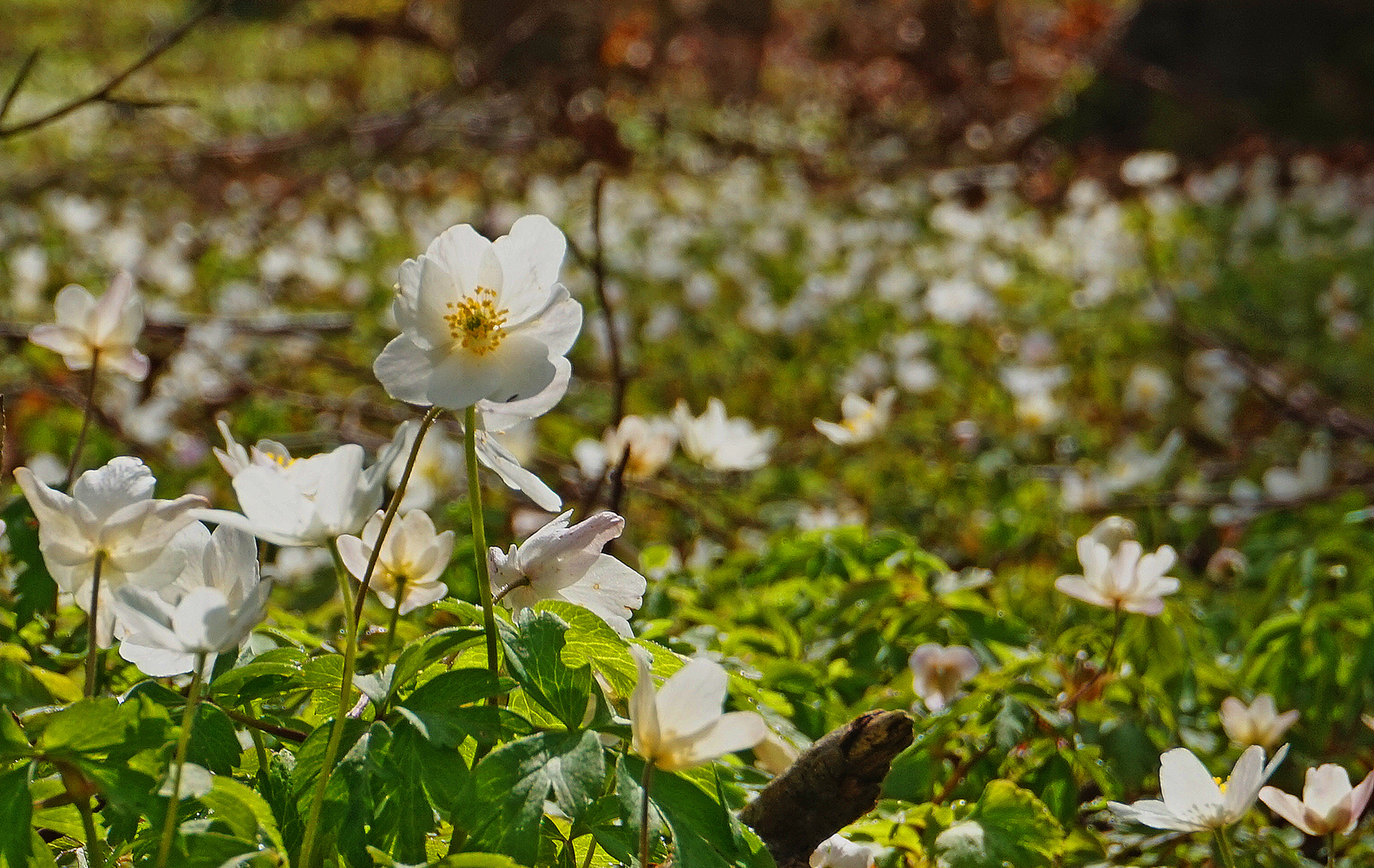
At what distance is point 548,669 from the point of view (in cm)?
107

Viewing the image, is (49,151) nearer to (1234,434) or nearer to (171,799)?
(1234,434)

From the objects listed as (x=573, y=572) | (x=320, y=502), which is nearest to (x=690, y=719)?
(x=573, y=572)

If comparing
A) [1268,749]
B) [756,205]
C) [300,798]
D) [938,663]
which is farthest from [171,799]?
[756,205]

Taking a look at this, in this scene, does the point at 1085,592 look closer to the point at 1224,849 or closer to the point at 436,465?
the point at 1224,849

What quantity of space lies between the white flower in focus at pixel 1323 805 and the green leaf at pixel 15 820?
3.89 feet

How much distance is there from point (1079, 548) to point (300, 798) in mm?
1070

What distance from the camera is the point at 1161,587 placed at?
169 centimetres

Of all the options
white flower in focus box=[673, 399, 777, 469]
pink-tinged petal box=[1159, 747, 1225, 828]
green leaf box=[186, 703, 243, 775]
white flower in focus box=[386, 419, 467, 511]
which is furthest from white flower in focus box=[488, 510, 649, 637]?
white flower in focus box=[673, 399, 777, 469]

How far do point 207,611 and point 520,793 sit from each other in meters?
0.28

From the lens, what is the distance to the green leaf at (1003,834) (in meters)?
1.38

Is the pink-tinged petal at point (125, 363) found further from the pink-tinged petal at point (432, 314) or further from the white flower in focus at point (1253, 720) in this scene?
the white flower in focus at point (1253, 720)

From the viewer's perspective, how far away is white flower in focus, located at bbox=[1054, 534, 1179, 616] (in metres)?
1.69

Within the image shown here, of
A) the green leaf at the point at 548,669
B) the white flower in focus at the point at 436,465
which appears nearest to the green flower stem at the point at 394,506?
the green leaf at the point at 548,669

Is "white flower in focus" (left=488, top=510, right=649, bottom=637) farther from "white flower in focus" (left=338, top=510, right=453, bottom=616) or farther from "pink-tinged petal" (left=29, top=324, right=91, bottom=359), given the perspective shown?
"pink-tinged petal" (left=29, top=324, right=91, bottom=359)
